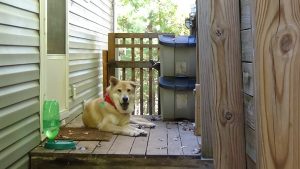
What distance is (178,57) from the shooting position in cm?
569

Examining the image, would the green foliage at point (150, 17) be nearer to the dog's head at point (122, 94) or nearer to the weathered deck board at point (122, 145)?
the dog's head at point (122, 94)

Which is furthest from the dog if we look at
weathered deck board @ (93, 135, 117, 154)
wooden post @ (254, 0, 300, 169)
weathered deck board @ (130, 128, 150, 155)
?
wooden post @ (254, 0, 300, 169)

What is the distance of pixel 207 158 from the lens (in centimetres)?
355

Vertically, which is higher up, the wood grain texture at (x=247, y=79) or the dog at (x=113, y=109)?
the wood grain texture at (x=247, y=79)

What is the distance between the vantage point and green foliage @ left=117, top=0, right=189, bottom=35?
59.8ft

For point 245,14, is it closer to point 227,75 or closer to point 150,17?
point 227,75

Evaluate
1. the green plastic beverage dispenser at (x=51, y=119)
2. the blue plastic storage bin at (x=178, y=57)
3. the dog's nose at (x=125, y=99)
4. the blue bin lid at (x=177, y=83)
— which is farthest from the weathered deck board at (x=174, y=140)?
the green plastic beverage dispenser at (x=51, y=119)

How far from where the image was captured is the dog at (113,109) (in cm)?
478

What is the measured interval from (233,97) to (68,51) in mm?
3776

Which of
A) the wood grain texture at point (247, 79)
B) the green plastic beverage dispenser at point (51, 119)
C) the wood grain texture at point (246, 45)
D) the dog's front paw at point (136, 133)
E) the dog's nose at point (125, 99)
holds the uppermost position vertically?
the wood grain texture at point (246, 45)

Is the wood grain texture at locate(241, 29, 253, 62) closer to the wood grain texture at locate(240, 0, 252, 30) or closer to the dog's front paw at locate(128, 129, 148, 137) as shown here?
the wood grain texture at locate(240, 0, 252, 30)

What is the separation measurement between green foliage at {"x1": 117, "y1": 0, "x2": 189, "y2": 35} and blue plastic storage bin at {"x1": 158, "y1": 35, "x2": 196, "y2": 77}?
1261 cm

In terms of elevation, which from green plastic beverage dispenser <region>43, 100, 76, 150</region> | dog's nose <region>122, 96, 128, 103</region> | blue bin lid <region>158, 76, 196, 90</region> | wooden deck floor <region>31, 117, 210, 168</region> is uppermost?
blue bin lid <region>158, 76, 196, 90</region>

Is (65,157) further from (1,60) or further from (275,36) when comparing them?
(275,36)
